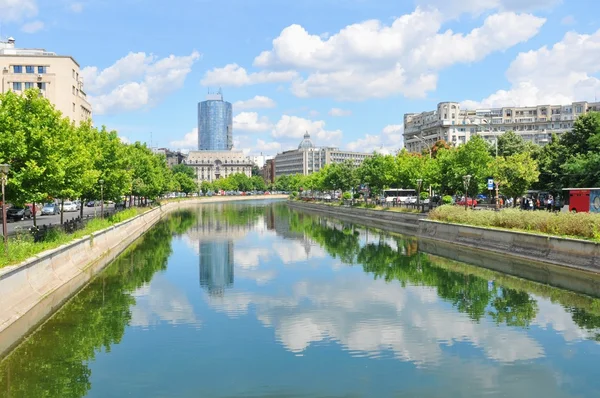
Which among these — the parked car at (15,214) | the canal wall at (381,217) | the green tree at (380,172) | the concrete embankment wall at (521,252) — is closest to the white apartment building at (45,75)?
the parked car at (15,214)

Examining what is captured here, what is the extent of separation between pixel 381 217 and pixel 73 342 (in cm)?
5832

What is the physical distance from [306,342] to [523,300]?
13.1 meters

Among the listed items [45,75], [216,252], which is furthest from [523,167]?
[45,75]

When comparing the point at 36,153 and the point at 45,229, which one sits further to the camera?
the point at 45,229

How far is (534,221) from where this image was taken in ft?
124

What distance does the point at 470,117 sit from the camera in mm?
186125

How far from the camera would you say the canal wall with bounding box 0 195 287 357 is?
65.6 ft

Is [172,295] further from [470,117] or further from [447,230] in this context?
[470,117]

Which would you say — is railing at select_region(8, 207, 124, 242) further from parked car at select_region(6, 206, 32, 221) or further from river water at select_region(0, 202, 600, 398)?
parked car at select_region(6, 206, 32, 221)

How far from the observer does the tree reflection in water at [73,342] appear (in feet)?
52.7

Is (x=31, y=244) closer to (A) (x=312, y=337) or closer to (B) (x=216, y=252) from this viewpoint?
(A) (x=312, y=337)

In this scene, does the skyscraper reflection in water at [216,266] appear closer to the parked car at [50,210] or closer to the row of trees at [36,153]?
the row of trees at [36,153]

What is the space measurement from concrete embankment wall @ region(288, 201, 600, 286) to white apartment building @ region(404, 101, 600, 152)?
122642 millimetres

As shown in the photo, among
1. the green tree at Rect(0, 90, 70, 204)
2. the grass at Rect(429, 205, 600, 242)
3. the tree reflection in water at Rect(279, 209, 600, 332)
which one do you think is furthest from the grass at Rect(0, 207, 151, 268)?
the grass at Rect(429, 205, 600, 242)
